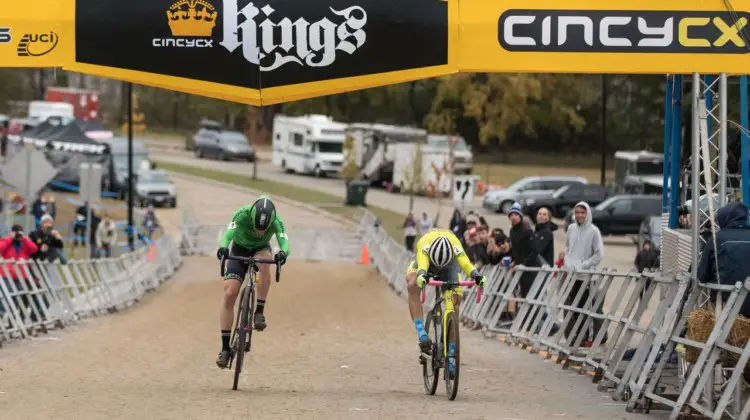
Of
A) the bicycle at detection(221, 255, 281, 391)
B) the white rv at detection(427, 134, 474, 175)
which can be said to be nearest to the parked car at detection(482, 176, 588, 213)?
the white rv at detection(427, 134, 474, 175)

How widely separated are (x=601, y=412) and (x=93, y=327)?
12284mm

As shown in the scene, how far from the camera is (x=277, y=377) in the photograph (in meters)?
14.3

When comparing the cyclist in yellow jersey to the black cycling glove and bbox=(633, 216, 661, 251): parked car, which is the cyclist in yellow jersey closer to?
the black cycling glove

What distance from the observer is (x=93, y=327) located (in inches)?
881

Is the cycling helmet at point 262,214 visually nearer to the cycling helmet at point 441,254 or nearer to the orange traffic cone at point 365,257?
the cycling helmet at point 441,254

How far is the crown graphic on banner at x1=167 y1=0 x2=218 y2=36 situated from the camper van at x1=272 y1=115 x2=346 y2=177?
185 feet

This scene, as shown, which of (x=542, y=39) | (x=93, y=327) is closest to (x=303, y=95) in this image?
(x=542, y=39)

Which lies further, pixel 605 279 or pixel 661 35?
pixel 605 279

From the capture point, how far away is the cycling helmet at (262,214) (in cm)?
1276

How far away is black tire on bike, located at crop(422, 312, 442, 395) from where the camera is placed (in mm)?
12555

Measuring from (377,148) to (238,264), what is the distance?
52.1 meters

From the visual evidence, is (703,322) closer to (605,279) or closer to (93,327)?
(605,279)

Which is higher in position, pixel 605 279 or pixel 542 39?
pixel 542 39

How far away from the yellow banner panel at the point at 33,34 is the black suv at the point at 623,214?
34601 millimetres
